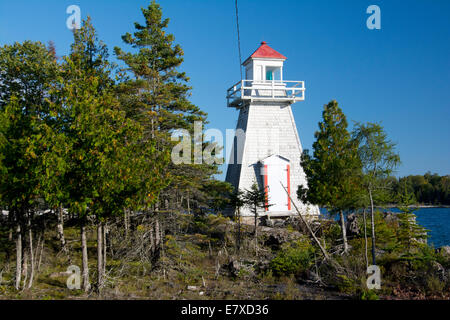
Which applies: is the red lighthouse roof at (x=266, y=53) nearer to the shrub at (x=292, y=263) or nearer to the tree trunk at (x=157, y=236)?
the shrub at (x=292, y=263)

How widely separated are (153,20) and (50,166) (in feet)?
40.8

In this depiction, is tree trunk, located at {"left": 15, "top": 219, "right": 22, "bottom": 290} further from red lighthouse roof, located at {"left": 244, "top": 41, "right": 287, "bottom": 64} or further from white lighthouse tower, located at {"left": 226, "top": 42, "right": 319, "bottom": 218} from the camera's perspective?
red lighthouse roof, located at {"left": 244, "top": 41, "right": 287, "bottom": 64}

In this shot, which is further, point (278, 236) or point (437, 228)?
point (437, 228)

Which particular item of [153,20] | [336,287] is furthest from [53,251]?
[336,287]

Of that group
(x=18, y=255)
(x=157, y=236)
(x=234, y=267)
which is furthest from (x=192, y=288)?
(x=18, y=255)

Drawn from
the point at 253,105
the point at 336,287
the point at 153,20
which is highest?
the point at 153,20

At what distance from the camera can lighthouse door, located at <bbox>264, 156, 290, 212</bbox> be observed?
28.6 metres

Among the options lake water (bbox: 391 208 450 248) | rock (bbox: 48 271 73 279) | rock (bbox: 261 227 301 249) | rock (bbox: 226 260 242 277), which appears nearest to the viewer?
rock (bbox: 48 271 73 279)

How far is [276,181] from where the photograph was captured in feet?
94.7

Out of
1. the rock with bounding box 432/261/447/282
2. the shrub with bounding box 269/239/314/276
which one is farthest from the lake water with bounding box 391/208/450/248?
the shrub with bounding box 269/239/314/276

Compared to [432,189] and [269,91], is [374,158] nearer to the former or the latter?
[269,91]

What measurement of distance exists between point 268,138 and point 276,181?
3.32 m

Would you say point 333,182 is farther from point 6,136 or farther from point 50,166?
point 6,136
